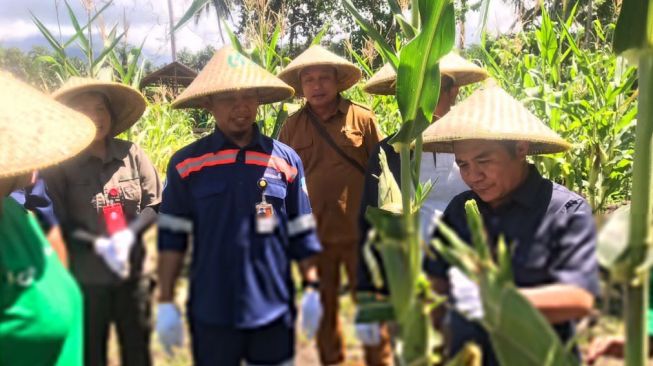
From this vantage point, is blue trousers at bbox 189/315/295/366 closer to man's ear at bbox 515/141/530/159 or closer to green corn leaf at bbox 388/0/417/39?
green corn leaf at bbox 388/0/417/39

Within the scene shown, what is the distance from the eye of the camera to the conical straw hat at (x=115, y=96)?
1.92m

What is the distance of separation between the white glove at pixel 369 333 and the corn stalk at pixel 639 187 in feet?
0.57

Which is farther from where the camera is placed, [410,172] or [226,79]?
[226,79]

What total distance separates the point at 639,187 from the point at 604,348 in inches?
13.0

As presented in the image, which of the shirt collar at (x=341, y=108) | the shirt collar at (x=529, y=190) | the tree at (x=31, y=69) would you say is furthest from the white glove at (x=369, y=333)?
the shirt collar at (x=341, y=108)

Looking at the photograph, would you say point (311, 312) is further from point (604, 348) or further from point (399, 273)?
point (604, 348)

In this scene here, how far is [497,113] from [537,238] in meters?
0.85

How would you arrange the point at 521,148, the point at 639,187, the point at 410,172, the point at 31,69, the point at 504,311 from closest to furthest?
the point at 504,311 → the point at 639,187 → the point at 410,172 → the point at 521,148 → the point at 31,69

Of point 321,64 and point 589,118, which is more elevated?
point 321,64

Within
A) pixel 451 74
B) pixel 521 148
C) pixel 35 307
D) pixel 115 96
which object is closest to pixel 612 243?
pixel 35 307

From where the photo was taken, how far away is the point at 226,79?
5.44 ft

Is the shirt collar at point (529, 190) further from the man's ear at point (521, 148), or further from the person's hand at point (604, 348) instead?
the person's hand at point (604, 348)

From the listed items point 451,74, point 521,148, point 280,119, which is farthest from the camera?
point 280,119

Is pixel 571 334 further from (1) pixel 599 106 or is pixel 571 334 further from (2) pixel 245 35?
(2) pixel 245 35
